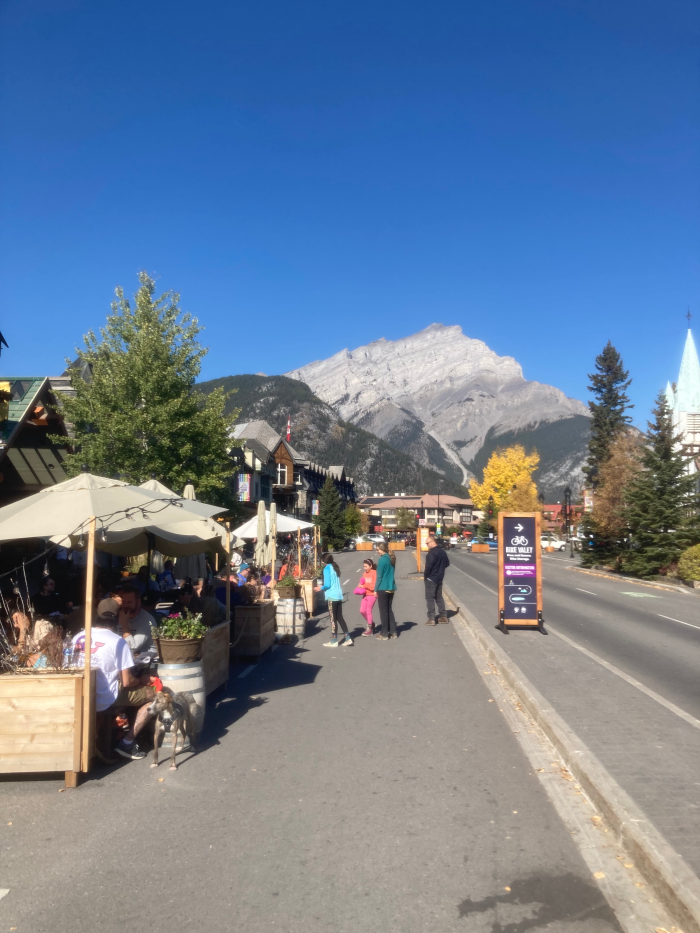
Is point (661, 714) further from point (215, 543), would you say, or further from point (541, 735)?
point (215, 543)

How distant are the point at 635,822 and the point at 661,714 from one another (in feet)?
11.0

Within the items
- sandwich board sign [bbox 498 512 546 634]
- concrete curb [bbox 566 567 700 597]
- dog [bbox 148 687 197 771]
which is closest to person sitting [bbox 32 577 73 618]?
dog [bbox 148 687 197 771]

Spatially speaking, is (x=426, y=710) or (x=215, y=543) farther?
(x=215, y=543)

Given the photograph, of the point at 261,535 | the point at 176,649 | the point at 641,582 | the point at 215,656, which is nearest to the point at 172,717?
the point at 176,649

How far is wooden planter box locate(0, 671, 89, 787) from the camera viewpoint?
5602 mm

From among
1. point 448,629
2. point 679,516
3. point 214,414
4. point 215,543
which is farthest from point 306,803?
point 679,516

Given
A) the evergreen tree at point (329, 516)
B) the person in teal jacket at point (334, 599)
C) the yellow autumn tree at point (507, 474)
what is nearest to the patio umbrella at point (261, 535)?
the person in teal jacket at point (334, 599)

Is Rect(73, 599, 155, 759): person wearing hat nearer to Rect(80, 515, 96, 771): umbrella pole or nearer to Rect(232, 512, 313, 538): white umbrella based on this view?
Rect(80, 515, 96, 771): umbrella pole

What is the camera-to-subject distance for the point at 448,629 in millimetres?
15203

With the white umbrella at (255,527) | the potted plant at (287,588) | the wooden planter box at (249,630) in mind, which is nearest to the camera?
the wooden planter box at (249,630)

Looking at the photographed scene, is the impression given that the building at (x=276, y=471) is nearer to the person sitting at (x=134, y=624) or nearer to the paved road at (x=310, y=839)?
the person sitting at (x=134, y=624)

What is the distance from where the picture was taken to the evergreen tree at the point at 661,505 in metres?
29.9

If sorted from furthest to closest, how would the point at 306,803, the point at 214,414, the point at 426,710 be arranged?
the point at 214,414, the point at 426,710, the point at 306,803

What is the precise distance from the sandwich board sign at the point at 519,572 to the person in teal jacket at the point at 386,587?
6.87 feet
